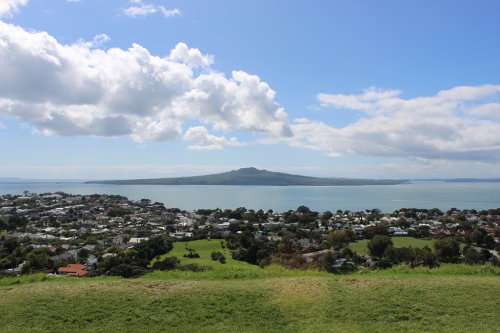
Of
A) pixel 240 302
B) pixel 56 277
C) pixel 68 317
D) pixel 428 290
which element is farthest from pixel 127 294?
pixel 428 290

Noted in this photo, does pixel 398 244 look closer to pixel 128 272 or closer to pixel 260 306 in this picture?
pixel 128 272

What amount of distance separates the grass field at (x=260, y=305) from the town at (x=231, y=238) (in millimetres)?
2231

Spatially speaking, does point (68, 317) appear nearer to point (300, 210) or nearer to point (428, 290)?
point (428, 290)

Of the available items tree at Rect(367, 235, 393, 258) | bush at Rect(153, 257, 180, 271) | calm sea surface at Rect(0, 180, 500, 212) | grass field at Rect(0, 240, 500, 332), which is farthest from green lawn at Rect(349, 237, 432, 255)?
calm sea surface at Rect(0, 180, 500, 212)

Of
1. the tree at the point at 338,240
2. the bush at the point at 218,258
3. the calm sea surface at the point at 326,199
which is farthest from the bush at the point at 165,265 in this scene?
the calm sea surface at the point at 326,199

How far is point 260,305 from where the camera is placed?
617 cm

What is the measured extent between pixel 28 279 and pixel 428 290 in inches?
353

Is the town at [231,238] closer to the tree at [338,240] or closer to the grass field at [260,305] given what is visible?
the tree at [338,240]

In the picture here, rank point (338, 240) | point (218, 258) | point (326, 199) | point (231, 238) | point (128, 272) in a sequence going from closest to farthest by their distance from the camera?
point (128, 272)
point (218, 258)
point (338, 240)
point (231, 238)
point (326, 199)

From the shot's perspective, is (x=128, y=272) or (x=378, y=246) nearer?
(x=128, y=272)

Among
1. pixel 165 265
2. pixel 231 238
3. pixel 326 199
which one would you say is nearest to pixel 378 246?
pixel 231 238

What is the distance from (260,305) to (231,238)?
26654mm

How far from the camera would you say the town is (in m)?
15.8

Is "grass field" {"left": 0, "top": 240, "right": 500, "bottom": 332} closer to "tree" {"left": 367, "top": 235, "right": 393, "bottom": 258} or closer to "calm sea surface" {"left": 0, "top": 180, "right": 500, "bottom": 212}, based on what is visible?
"tree" {"left": 367, "top": 235, "right": 393, "bottom": 258}
